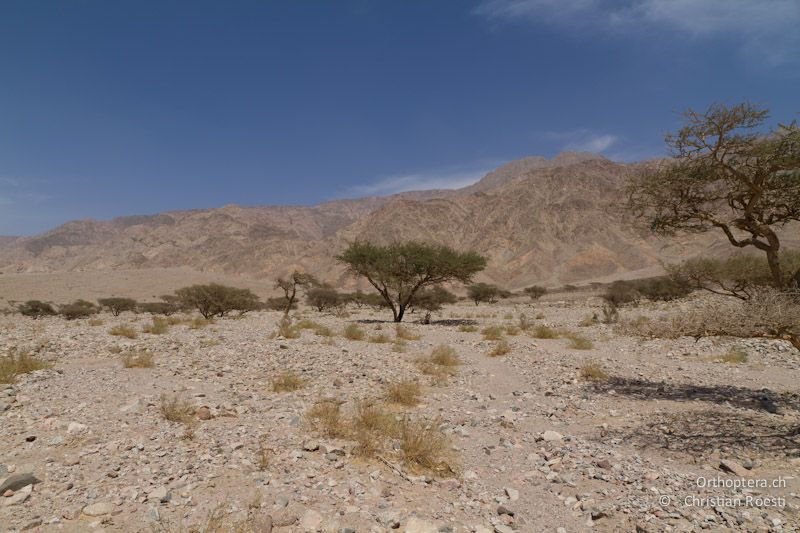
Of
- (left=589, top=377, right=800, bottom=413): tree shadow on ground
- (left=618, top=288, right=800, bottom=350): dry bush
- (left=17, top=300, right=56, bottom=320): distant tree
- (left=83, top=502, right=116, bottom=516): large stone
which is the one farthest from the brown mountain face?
(left=83, top=502, right=116, bottom=516): large stone

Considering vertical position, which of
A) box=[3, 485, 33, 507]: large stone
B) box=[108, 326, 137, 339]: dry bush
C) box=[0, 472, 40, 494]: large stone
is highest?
box=[108, 326, 137, 339]: dry bush

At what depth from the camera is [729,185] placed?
8.27 metres

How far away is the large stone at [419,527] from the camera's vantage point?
13.3ft

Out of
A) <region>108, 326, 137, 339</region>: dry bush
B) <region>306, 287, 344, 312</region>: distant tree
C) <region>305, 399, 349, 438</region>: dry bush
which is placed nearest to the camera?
<region>305, 399, 349, 438</region>: dry bush

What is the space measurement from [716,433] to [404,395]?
5270mm

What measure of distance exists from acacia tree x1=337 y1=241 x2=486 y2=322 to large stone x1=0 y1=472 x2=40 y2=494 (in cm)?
2387

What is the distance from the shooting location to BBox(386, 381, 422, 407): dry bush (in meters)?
8.55

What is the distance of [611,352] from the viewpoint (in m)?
14.5

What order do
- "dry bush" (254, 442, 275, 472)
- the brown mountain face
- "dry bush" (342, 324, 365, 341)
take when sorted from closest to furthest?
"dry bush" (254, 442, 275, 472) < "dry bush" (342, 324, 365, 341) < the brown mountain face

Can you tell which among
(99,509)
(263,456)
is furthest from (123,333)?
(99,509)

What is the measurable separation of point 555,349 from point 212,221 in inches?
6921

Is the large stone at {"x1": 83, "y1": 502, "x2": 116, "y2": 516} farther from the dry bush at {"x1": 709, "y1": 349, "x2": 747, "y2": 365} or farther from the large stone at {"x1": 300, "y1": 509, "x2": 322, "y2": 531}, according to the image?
the dry bush at {"x1": 709, "y1": 349, "x2": 747, "y2": 365}

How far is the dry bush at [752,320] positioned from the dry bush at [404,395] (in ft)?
16.0

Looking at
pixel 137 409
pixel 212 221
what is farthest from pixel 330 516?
pixel 212 221
